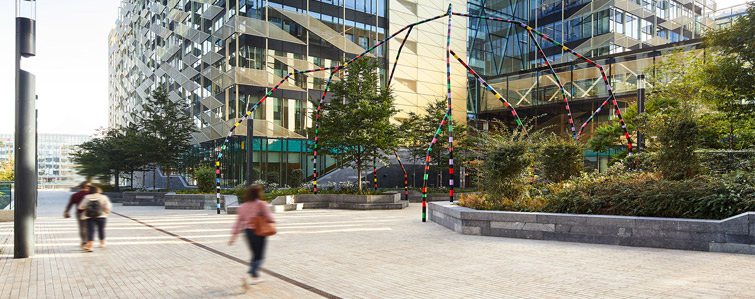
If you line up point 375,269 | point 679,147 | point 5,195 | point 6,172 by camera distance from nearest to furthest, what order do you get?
1. point 375,269
2. point 679,147
3. point 5,195
4. point 6,172

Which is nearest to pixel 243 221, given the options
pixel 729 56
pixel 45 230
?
pixel 45 230

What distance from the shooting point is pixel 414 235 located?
488 inches

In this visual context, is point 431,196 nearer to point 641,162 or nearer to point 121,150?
point 641,162

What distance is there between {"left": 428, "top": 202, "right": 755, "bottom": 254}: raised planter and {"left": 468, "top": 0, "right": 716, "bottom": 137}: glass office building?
26005 mm

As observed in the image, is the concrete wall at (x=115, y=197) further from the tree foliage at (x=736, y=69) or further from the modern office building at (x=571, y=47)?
the tree foliage at (x=736, y=69)

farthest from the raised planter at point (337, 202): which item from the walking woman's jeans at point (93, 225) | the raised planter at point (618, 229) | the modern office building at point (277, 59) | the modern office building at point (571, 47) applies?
the modern office building at point (571, 47)

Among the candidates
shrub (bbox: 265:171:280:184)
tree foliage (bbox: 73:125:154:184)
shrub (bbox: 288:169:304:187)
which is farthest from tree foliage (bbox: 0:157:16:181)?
shrub (bbox: 288:169:304:187)

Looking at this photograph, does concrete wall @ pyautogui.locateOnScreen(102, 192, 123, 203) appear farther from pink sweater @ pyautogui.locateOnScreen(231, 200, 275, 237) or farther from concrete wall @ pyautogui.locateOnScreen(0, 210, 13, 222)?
pink sweater @ pyautogui.locateOnScreen(231, 200, 275, 237)

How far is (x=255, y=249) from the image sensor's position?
677 cm

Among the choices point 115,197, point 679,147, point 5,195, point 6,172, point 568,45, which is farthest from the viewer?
point 6,172

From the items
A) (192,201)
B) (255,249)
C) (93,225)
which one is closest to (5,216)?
(192,201)

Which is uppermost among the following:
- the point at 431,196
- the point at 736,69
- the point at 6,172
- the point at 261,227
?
the point at 736,69

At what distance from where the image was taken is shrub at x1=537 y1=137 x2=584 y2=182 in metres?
16.4

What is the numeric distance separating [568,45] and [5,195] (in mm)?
41604
